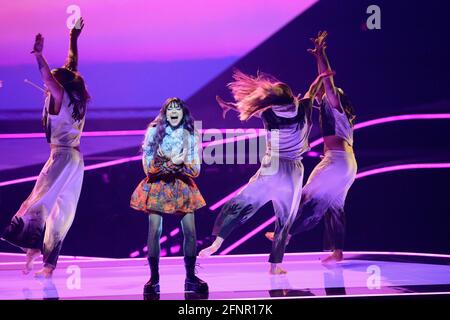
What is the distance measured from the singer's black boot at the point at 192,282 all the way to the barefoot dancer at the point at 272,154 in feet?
2.24

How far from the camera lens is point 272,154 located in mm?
5348

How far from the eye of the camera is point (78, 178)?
524 cm

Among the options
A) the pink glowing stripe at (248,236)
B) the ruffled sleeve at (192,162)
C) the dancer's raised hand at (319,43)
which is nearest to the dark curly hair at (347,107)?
the dancer's raised hand at (319,43)

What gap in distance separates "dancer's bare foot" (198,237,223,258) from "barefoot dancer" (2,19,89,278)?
3.59 ft

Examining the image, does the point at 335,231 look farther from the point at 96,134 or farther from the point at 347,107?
the point at 96,134

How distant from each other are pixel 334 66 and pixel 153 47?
153 centimetres

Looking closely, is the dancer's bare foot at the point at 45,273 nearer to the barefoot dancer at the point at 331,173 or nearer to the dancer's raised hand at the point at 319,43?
the barefoot dancer at the point at 331,173

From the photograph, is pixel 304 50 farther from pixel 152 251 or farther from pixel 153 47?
pixel 152 251

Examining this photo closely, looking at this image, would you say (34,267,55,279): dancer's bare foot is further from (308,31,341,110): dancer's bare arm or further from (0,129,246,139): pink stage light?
(308,31,341,110): dancer's bare arm

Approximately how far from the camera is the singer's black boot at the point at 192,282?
15.0ft

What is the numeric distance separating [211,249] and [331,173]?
119 centimetres
